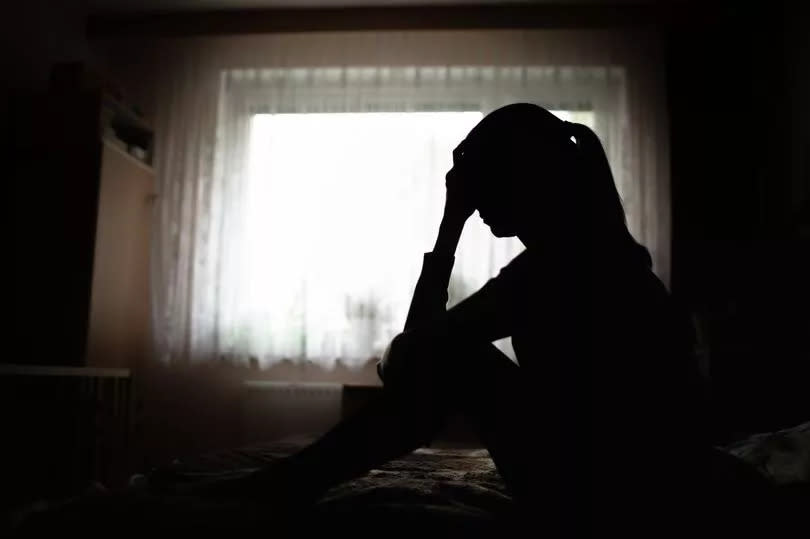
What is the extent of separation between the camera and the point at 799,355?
8.46 feet

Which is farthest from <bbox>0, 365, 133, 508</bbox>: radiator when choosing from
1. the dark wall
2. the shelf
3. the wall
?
the dark wall

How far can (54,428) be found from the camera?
2691 mm

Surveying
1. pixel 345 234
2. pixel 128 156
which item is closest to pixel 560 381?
pixel 345 234

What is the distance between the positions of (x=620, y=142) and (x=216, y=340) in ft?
7.31

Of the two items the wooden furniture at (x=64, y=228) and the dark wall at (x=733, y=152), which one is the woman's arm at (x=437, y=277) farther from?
the wooden furniture at (x=64, y=228)

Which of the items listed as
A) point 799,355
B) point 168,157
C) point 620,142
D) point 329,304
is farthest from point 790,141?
point 168,157

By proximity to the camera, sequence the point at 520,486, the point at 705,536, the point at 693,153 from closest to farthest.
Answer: the point at 705,536, the point at 520,486, the point at 693,153

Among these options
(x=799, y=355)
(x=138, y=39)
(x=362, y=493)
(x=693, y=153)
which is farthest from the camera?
(x=138, y=39)

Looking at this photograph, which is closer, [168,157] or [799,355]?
[799,355]

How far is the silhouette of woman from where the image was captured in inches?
39.7

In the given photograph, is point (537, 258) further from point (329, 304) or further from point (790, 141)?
point (790, 141)

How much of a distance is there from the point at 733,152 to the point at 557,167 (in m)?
2.74

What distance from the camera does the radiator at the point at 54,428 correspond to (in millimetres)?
2627

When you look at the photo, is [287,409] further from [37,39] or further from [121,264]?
[37,39]
